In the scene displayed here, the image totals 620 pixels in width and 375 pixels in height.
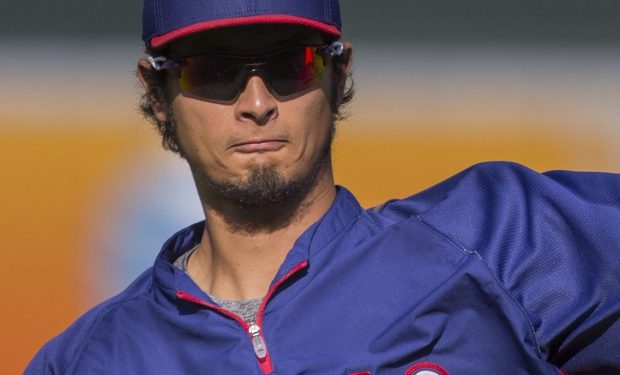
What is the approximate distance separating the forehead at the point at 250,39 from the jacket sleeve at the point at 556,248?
0.37m

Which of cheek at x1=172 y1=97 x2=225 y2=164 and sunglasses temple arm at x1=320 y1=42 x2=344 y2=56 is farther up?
sunglasses temple arm at x1=320 y1=42 x2=344 y2=56

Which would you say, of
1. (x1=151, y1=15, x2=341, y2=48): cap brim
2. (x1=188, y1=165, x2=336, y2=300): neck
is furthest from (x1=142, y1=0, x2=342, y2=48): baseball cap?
(x1=188, y1=165, x2=336, y2=300): neck

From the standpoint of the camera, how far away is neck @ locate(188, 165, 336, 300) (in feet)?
6.89

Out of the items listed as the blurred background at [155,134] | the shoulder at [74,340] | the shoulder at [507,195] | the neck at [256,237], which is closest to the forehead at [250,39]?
the neck at [256,237]

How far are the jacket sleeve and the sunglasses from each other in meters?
0.31

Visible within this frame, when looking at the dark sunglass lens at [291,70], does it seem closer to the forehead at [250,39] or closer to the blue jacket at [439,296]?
the forehead at [250,39]

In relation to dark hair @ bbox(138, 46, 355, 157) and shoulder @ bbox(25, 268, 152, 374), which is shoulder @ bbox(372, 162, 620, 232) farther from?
shoulder @ bbox(25, 268, 152, 374)

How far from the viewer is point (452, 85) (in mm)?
3043

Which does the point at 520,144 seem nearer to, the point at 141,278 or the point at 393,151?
the point at 393,151

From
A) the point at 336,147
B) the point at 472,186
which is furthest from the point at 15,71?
the point at 472,186

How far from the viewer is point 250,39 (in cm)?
203

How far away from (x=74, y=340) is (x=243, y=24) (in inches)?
25.3

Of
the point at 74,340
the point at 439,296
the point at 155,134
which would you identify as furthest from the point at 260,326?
the point at 155,134

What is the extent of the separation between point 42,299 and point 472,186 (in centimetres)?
135
